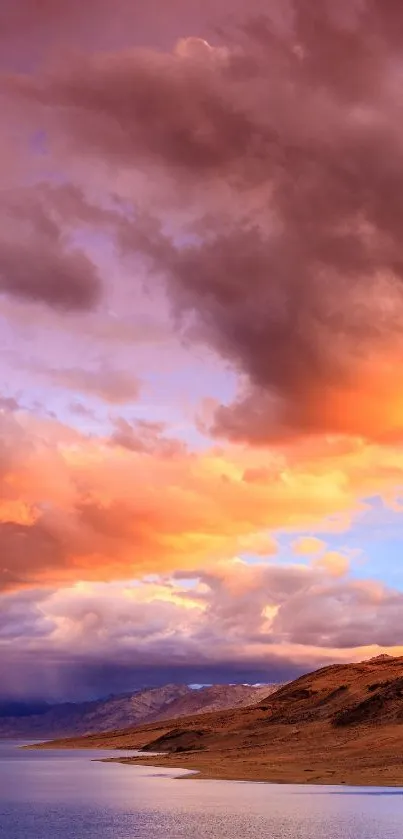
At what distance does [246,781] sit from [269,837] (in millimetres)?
71217

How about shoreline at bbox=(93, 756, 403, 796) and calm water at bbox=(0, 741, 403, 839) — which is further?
shoreline at bbox=(93, 756, 403, 796)

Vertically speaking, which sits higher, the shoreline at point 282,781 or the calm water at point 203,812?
the shoreline at point 282,781

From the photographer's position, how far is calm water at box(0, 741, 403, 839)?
89.8 m

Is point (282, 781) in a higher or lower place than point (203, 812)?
higher

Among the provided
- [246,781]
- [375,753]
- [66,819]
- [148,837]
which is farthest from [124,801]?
[375,753]

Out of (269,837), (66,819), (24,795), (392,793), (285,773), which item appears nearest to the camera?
(269,837)

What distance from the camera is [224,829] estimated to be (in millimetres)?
92562

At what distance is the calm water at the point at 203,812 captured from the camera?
89750 millimetres

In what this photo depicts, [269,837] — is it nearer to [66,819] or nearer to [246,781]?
[66,819]

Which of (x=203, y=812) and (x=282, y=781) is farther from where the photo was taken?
(x=282, y=781)

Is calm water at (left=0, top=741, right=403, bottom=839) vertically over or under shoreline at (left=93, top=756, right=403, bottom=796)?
under

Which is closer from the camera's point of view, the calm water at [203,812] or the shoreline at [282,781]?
the calm water at [203,812]

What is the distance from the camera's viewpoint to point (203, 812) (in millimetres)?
107438

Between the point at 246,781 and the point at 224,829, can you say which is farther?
the point at 246,781
